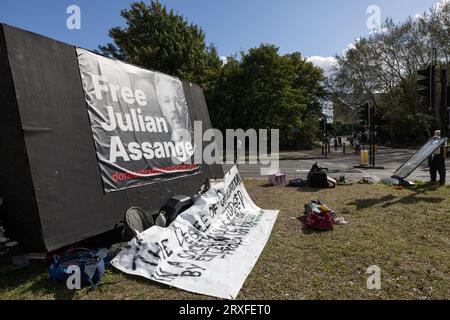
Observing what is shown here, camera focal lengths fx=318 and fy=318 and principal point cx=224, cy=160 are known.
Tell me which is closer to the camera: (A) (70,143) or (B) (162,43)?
(A) (70,143)

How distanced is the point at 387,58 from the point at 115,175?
42523 millimetres

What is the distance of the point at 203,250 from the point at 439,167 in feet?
33.1

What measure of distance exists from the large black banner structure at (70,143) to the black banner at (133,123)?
0.9 inches

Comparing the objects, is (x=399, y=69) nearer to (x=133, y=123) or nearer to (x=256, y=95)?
(x=256, y=95)

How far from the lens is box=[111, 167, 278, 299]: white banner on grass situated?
4.07 meters

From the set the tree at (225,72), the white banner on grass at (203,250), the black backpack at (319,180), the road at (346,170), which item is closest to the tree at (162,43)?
the tree at (225,72)

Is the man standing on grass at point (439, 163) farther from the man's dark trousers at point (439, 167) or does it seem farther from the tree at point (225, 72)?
the tree at point (225, 72)

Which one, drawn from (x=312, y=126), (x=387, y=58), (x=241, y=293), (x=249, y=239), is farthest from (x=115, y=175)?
(x=387, y=58)

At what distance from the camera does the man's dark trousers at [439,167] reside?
11.0 m

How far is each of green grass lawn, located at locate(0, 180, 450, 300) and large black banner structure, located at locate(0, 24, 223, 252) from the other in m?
0.84

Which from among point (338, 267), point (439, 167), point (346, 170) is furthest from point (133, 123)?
point (346, 170)

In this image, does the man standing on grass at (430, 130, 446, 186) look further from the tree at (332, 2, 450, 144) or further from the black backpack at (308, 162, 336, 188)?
the tree at (332, 2, 450, 144)

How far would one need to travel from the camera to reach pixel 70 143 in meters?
5.11
